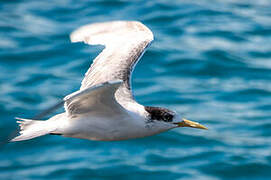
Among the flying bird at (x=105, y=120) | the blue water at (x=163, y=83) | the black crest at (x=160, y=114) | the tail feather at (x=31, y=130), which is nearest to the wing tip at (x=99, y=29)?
the flying bird at (x=105, y=120)

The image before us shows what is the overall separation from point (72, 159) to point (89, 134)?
192 inches

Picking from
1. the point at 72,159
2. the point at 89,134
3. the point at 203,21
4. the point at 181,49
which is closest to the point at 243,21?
the point at 203,21

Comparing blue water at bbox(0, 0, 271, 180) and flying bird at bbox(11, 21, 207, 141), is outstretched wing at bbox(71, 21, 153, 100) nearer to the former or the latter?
flying bird at bbox(11, 21, 207, 141)

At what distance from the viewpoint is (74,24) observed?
1745 centimetres

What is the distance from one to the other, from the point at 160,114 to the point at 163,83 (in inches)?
263

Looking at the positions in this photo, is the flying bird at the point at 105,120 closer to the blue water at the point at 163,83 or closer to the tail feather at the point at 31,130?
the tail feather at the point at 31,130

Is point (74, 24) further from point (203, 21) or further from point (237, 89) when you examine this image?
point (237, 89)

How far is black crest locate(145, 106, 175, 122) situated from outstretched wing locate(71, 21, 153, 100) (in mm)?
515

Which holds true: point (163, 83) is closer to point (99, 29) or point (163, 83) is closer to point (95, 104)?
point (99, 29)

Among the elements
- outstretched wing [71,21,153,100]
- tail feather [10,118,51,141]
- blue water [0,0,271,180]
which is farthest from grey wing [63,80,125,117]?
blue water [0,0,271,180]

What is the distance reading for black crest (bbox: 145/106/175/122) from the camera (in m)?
8.25

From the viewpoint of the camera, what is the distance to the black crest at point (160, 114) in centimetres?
825

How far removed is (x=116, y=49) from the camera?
386 inches

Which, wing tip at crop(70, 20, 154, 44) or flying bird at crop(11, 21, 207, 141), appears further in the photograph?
wing tip at crop(70, 20, 154, 44)
